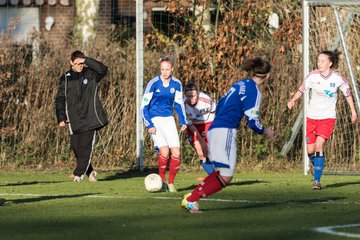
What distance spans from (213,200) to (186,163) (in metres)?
6.88

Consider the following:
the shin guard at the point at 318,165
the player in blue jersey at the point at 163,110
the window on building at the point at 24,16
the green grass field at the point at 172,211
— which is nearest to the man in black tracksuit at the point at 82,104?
the green grass field at the point at 172,211

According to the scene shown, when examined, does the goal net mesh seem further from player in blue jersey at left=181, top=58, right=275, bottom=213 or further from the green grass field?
player in blue jersey at left=181, top=58, right=275, bottom=213

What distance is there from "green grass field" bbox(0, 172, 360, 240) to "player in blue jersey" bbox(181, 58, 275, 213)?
0.90 feet

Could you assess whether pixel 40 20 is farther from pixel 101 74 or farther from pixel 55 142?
pixel 101 74

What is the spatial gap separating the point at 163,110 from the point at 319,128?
2.36 metres

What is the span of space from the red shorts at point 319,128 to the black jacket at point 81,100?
11.5 feet

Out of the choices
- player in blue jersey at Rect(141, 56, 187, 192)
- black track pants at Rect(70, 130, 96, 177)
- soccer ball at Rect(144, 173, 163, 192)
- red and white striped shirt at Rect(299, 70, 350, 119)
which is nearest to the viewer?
soccer ball at Rect(144, 173, 163, 192)

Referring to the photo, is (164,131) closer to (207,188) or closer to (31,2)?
(207,188)

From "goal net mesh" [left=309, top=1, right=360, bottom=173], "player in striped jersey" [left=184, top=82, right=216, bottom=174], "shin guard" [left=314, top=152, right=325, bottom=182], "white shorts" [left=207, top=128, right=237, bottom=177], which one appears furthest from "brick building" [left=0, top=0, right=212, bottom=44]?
"white shorts" [left=207, top=128, right=237, bottom=177]

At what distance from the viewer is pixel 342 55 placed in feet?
64.7

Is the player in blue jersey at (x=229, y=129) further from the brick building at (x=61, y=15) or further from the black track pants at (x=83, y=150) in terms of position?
the brick building at (x=61, y=15)

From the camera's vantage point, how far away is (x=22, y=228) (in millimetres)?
9492

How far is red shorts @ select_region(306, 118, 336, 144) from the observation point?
1497 centimetres

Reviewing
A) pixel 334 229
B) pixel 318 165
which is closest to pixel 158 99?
pixel 318 165
